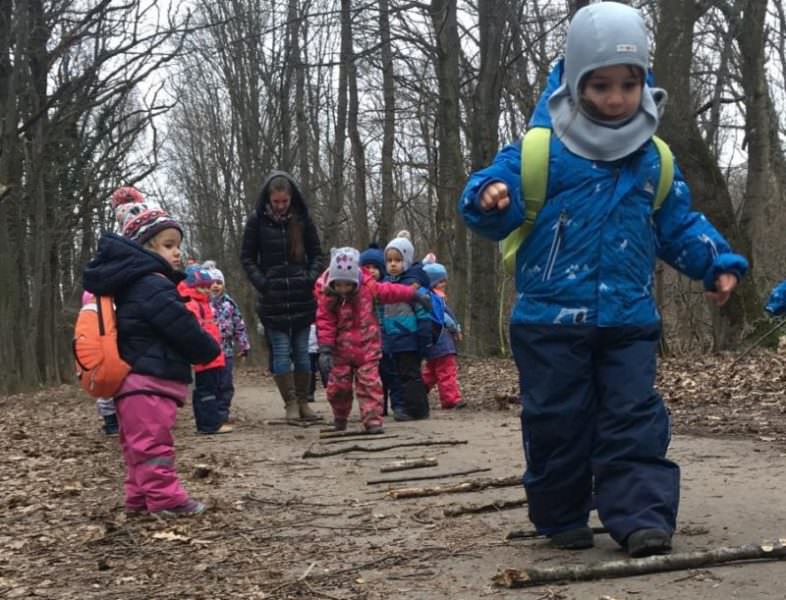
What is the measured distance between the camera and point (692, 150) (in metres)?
15.5

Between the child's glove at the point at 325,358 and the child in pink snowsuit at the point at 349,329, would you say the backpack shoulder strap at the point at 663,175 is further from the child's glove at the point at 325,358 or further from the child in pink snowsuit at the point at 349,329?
the child's glove at the point at 325,358

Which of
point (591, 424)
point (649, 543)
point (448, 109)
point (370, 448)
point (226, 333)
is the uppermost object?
point (448, 109)

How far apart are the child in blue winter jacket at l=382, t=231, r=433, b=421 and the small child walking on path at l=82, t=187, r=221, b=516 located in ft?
16.8

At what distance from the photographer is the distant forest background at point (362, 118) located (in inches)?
640

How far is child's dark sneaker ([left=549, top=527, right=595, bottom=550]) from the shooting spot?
156 inches

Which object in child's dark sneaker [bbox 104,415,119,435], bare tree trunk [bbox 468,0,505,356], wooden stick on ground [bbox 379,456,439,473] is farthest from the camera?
bare tree trunk [bbox 468,0,505,356]

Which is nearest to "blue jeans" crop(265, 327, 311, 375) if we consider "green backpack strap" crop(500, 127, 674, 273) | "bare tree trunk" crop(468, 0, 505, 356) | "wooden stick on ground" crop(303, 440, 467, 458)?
"wooden stick on ground" crop(303, 440, 467, 458)

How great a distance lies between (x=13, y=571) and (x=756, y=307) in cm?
1313

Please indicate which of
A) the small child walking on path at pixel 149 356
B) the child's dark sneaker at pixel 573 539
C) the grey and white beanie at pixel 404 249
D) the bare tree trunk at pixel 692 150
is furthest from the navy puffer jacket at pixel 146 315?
the bare tree trunk at pixel 692 150

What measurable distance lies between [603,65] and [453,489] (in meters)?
2.49

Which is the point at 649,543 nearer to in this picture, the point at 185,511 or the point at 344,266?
the point at 185,511

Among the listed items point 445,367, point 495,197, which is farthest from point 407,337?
point 495,197

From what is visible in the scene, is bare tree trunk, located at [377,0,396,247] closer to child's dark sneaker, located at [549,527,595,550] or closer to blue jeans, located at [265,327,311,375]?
blue jeans, located at [265,327,311,375]

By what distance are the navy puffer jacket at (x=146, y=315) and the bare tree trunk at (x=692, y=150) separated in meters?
11.5
